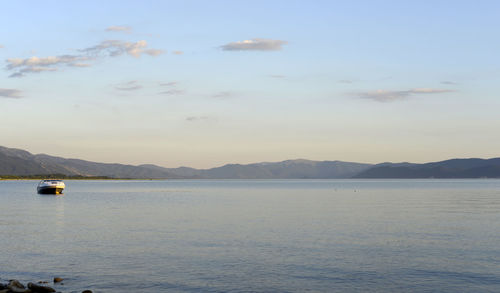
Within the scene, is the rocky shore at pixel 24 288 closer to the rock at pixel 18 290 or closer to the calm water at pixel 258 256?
the rock at pixel 18 290

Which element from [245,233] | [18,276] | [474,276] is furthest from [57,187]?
[474,276]

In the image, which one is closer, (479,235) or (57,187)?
(479,235)

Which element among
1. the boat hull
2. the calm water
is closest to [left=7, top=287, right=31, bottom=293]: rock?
the calm water

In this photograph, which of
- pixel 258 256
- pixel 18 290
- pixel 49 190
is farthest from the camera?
pixel 49 190

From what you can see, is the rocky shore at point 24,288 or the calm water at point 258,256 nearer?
the rocky shore at point 24,288

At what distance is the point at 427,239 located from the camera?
49875 millimetres

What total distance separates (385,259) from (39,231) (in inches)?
1599

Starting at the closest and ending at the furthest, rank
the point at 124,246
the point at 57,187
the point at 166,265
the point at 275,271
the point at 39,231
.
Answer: the point at 275,271, the point at 166,265, the point at 124,246, the point at 39,231, the point at 57,187

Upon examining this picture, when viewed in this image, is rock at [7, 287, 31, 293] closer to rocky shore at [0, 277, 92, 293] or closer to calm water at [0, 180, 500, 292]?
rocky shore at [0, 277, 92, 293]

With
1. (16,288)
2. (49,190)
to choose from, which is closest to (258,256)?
(16,288)

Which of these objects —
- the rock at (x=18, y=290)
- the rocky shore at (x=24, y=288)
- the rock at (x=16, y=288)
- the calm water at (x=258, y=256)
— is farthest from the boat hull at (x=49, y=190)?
the rock at (x=18, y=290)

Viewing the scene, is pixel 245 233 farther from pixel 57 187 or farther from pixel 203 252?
pixel 57 187

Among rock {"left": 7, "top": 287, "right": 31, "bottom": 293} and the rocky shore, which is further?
the rocky shore

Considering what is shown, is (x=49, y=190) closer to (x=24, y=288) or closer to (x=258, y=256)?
(x=258, y=256)
